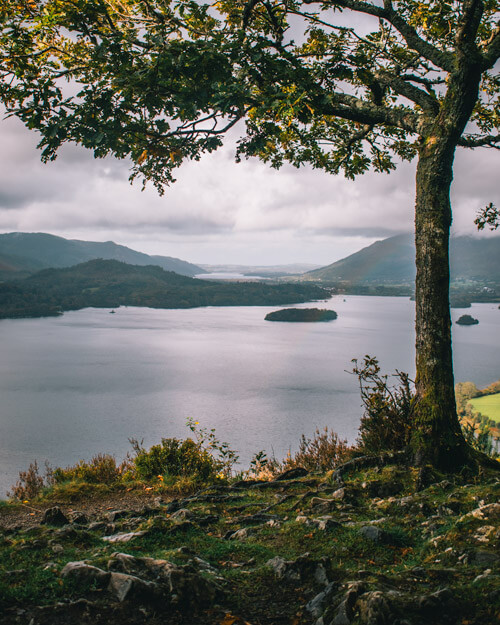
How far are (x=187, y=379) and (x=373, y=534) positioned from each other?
55438mm

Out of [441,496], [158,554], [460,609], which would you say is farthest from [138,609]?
[441,496]

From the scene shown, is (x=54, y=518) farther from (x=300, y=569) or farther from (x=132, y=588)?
(x=300, y=569)

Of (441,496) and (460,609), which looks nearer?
(460,609)

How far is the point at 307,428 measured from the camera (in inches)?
1421

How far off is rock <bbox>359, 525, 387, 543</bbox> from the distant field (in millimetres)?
44630

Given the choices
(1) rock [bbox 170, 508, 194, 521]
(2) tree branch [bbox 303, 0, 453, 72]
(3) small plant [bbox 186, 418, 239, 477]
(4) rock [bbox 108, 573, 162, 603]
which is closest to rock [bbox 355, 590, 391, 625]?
(4) rock [bbox 108, 573, 162, 603]

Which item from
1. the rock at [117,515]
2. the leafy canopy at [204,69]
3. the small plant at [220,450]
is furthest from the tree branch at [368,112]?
the rock at [117,515]

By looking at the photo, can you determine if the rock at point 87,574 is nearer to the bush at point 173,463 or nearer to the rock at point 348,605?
the rock at point 348,605

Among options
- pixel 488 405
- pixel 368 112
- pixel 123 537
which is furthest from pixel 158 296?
pixel 123 537

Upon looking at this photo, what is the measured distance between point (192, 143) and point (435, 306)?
5065 millimetres

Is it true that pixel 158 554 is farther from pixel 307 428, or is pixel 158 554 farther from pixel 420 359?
pixel 307 428

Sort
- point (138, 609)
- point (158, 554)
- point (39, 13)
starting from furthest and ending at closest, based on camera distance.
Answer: point (39, 13), point (158, 554), point (138, 609)

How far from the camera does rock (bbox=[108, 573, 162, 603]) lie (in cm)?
264

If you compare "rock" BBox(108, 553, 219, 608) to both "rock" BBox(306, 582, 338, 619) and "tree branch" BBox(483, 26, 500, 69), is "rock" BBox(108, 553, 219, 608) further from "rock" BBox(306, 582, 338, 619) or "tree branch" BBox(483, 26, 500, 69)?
"tree branch" BBox(483, 26, 500, 69)
